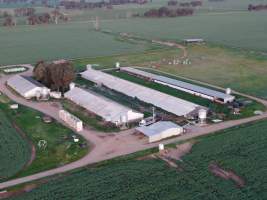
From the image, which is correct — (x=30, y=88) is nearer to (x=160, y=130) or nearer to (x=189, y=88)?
(x=189, y=88)

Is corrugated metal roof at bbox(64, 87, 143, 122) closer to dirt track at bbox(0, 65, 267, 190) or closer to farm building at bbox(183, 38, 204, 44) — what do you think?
dirt track at bbox(0, 65, 267, 190)

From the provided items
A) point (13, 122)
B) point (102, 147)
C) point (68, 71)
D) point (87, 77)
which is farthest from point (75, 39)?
point (102, 147)

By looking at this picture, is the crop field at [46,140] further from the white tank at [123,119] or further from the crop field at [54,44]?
the crop field at [54,44]

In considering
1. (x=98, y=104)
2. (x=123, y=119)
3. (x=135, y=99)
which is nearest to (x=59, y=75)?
(x=98, y=104)

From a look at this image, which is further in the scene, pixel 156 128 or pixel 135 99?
pixel 135 99

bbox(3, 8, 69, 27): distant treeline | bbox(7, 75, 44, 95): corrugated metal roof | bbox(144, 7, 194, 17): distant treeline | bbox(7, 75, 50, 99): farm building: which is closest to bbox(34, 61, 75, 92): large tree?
bbox(7, 75, 50, 99): farm building

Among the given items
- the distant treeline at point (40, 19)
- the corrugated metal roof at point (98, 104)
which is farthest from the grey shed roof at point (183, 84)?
the distant treeline at point (40, 19)

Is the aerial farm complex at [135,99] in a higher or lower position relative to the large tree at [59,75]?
lower
